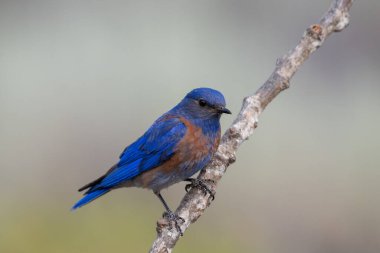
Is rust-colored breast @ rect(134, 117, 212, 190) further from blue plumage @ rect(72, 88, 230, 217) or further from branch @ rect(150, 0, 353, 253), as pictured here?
branch @ rect(150, 0, 353, 253)

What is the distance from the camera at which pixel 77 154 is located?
8.45 m

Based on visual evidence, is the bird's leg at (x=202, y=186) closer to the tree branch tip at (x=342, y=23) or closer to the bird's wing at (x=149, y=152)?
the bird's wing at (x=149, y=152)

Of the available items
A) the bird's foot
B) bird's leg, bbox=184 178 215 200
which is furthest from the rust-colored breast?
the bird's foot

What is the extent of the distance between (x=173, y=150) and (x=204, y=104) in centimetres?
42

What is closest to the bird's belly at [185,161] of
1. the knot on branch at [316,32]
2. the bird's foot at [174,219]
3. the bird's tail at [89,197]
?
the bird's tail at [89,197]

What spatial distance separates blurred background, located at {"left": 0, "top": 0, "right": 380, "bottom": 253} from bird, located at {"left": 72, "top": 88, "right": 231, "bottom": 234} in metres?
1.63

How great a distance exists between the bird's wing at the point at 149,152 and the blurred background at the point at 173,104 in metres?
1.63

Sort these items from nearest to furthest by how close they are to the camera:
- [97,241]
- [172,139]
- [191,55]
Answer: [172,139]
[97,241]
[191,55]

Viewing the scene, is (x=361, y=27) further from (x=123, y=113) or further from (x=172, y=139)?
(x=172, y=139)

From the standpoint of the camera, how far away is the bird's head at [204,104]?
5.80 metres

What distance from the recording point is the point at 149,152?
593cm

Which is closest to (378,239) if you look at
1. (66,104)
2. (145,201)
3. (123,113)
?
(145,201)

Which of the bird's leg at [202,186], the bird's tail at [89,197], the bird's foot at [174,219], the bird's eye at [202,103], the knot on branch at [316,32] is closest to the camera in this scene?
the bird's foot at [174,219]

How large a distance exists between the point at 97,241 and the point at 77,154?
1371 mm
